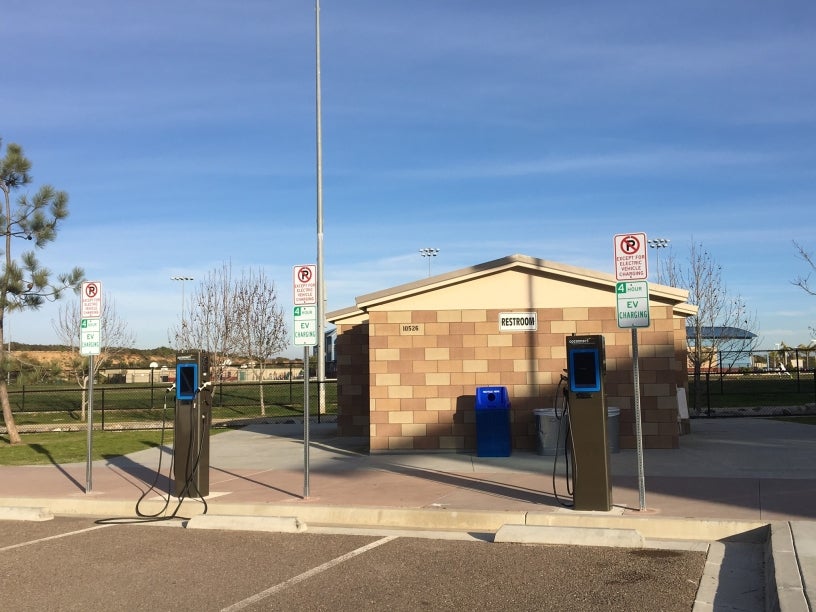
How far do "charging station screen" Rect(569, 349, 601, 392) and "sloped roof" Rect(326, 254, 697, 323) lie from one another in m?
5.84

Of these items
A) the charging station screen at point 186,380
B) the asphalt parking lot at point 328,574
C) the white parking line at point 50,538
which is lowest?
the white parking line at point 50,538

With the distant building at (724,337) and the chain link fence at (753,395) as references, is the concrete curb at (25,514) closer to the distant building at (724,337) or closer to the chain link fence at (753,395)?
the chain link fence at (753,395)

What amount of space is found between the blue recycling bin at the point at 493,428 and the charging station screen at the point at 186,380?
18.4 feet

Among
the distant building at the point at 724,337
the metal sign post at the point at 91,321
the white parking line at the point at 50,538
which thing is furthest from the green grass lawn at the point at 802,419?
the white parking line at the point at 50,538

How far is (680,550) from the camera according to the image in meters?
7.54

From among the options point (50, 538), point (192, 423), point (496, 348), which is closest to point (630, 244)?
point (192, 423)

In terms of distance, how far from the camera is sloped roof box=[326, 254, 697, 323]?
48.2 ft

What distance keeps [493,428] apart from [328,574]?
7.60 m

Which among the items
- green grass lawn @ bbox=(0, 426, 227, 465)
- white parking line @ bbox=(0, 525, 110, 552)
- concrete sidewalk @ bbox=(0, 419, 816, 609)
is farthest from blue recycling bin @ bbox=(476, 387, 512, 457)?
green grass lawn @ bbox=(0, 426, 227, 465)

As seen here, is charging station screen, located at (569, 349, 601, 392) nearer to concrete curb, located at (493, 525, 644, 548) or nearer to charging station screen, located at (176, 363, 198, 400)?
concrete curb, located at (493, 525, 644, 548)

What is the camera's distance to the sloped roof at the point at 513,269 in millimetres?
14695

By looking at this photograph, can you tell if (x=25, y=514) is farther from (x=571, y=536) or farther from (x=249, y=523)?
(x=571, y=536)

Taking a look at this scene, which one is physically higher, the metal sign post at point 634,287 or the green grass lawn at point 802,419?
the metal sign post at point 634,287

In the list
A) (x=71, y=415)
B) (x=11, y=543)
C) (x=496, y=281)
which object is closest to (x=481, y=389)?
(x=496, y=281)
